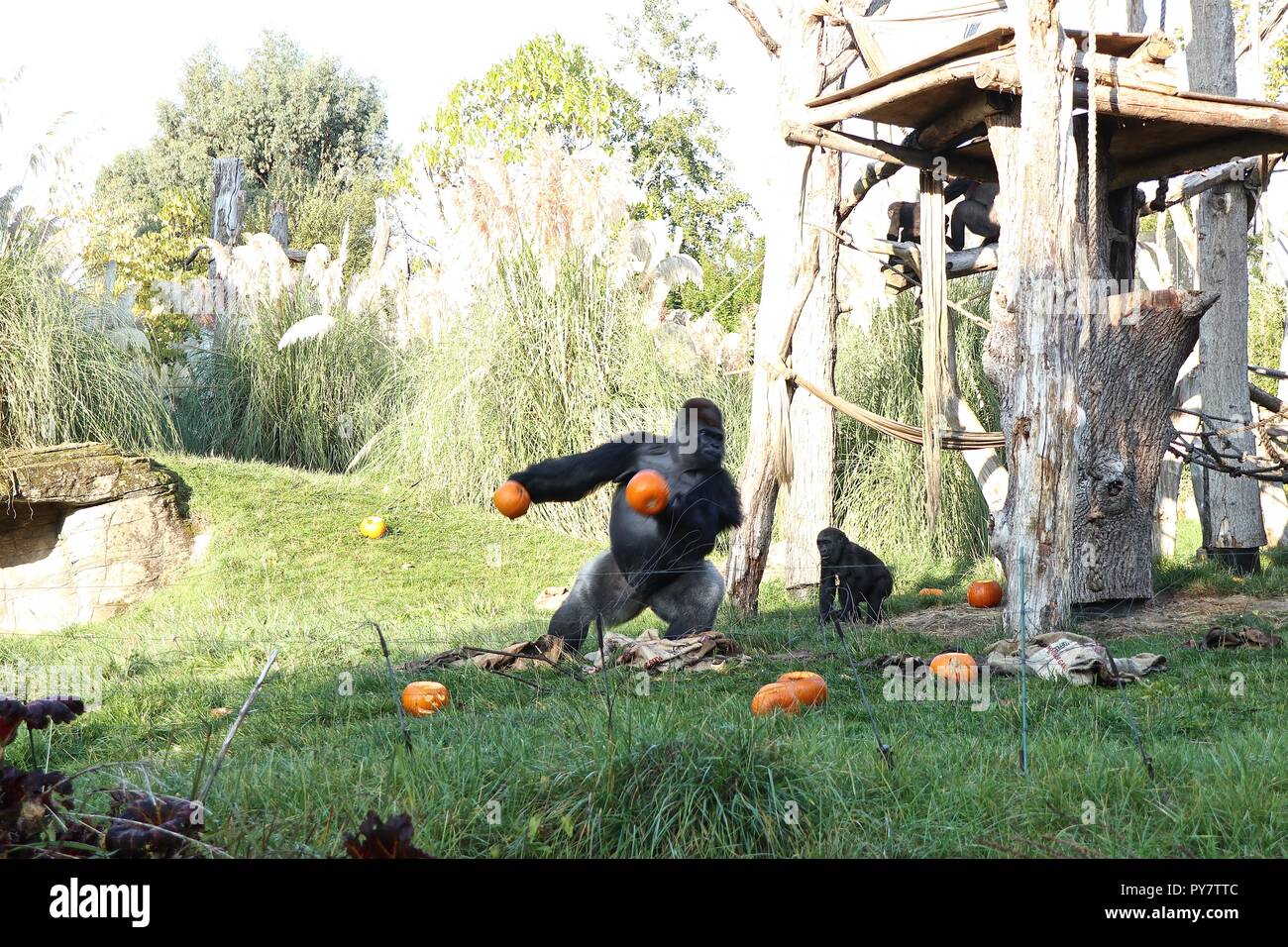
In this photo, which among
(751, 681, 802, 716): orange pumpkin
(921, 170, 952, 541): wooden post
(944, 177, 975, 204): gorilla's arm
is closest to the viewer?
(751, 681, 802, 716): orange pumpkin

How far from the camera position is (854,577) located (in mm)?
7133

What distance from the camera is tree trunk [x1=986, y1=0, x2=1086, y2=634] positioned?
223 inches

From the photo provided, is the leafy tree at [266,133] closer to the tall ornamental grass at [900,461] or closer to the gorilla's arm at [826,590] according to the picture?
the tall ornamental grass at [900,461]

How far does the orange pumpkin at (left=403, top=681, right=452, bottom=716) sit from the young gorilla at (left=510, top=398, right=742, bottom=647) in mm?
1031

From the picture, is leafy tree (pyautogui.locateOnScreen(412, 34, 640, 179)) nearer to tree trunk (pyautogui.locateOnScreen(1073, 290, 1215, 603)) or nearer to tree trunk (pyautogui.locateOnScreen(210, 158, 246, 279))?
tree trunk (pyautogui.locateOnScreen(210, 158, 246, 279))

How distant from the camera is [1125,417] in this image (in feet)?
22.9

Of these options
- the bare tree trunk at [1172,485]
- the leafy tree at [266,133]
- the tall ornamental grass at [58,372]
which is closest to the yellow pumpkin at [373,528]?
the tall ornamental grass at [58,372]

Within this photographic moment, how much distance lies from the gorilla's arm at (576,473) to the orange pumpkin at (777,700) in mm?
1594

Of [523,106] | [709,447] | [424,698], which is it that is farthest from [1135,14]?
[523,106]

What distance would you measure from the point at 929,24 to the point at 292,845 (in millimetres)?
6396

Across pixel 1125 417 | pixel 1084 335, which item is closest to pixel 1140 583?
pixel 1125 417

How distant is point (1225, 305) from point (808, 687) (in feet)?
20.6

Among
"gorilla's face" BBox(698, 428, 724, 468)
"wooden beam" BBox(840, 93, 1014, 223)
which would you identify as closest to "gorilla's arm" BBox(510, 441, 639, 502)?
"gorilla's face" BBox(698, 428, 724, 468)
